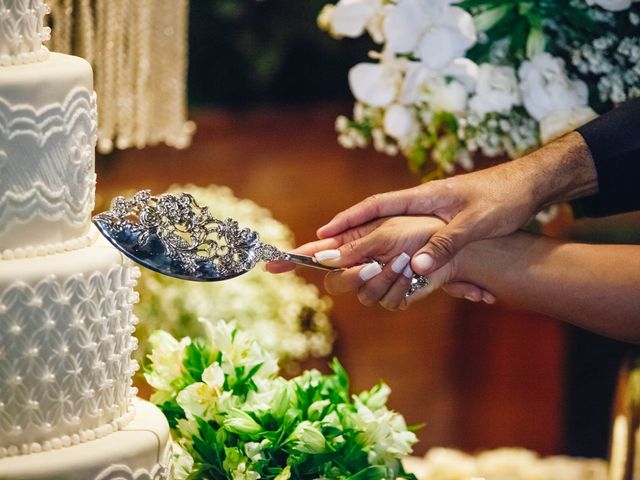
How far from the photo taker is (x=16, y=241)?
1.58 meters

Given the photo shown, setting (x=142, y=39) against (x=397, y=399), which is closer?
(x=142, y=39)

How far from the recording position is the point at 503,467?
259cm

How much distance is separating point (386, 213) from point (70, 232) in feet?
1.84

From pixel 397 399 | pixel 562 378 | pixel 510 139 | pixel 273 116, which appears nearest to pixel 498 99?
pixel 510 139

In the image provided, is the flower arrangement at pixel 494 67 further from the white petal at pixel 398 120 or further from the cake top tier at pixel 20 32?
the cake top tier at pixel 20 32

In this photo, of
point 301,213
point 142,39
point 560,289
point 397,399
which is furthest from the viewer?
point 301,213

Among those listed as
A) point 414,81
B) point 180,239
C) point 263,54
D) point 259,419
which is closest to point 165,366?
point 259,419

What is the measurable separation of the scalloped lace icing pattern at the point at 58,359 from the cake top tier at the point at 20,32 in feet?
1.09

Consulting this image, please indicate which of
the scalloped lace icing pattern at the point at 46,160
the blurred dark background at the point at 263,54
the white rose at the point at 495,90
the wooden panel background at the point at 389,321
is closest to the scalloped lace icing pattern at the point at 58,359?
the scalloped lace icing pattern at the point at 46,160

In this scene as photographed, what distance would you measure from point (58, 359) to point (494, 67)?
92cm

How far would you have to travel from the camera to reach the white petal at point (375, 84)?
6.51ft

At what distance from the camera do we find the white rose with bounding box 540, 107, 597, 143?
6.33 feet

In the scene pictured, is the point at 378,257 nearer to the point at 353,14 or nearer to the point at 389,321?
the point at 353,14

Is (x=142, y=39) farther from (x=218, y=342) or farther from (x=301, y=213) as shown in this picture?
(x=301, y=213)
